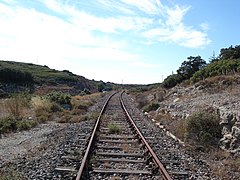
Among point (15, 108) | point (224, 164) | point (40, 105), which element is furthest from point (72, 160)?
point (40, 105)

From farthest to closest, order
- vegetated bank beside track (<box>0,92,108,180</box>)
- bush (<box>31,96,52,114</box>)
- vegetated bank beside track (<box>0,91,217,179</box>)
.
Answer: bush (<box>31,96,52,114</box>) → vegetated bank beside track (<box>0,91,217,179</box>) → vegetated bank beside track (<box>0,92,108,180</box>)

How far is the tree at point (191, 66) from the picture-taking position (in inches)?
1706

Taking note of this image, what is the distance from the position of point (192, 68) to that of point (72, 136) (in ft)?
109

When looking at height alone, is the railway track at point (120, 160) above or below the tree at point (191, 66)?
below

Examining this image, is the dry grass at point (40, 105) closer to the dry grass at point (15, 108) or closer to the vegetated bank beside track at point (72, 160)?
the dry grass at point (15, 108)

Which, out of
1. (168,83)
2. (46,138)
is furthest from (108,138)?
(168,83)

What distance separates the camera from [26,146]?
36.6 ft

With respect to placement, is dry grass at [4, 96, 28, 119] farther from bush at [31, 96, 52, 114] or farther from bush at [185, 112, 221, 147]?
bush at [185, 112, 221, 147]

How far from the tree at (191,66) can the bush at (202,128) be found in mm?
30586

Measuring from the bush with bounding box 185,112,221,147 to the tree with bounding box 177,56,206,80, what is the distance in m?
30.6

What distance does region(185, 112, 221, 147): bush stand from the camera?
1159cm

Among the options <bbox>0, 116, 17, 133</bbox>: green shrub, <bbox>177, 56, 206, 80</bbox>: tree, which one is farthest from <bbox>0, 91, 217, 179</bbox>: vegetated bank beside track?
<bbox>177, 56, 206, 80</bbox>: tree

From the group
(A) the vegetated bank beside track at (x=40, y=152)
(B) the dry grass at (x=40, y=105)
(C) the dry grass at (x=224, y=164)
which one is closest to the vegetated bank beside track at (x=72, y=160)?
(A) the vegetated bank beside track at (x=40, y=152)

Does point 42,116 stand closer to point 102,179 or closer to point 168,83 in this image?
point 102,179
